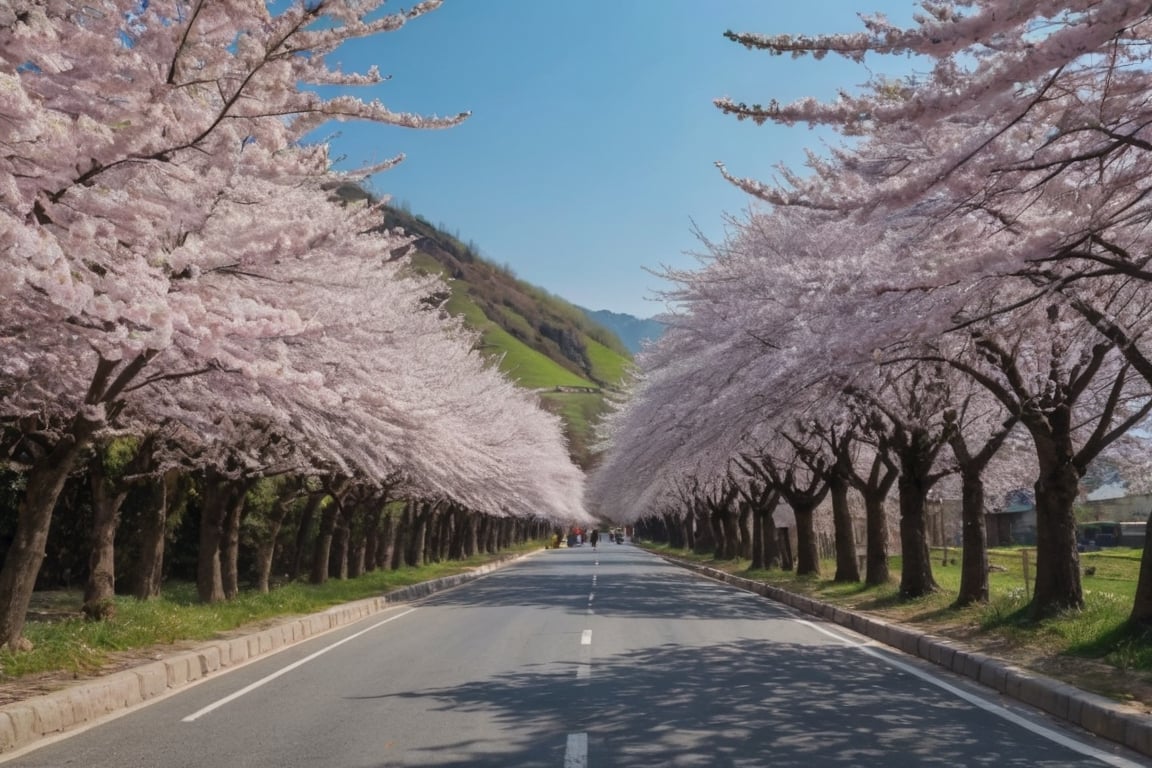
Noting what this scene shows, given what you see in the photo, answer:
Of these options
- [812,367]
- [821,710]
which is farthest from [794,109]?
[812,367]

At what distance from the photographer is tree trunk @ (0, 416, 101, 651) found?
10.2 metres

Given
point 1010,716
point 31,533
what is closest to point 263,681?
point 31,533

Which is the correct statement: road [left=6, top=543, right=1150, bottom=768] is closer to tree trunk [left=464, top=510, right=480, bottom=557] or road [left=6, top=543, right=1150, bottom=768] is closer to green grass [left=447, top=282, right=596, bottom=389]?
tree trunk [left=464, top=510, right=480, bottom=557]

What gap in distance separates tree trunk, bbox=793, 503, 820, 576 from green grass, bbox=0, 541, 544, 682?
1305cm

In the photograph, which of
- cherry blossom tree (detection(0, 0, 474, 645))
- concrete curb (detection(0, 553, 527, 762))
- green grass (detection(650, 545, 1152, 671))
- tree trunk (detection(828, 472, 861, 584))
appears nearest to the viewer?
cherry blossom tree (detection(0, 0, 474, 645))

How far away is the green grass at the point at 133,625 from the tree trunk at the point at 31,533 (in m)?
0.40

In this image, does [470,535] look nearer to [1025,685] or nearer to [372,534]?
[372,534]

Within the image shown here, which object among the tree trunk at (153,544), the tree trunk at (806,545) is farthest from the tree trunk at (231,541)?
the tree trunk at (806,545)

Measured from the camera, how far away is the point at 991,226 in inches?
414

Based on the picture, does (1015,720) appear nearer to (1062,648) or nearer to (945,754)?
(945,754)

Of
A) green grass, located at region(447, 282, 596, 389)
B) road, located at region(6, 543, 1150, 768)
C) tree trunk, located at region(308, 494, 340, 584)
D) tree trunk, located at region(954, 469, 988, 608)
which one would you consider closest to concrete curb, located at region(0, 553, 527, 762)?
A: road, located at region(6, 543, 1150, 768)

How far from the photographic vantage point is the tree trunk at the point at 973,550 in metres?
16.1

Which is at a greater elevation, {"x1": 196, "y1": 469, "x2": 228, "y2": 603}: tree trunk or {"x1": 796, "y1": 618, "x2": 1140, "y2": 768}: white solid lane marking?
{"x1": 196, "y1": 469, "x2": 228, "y2": 603}: tree trunk

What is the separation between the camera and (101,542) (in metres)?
15.7
